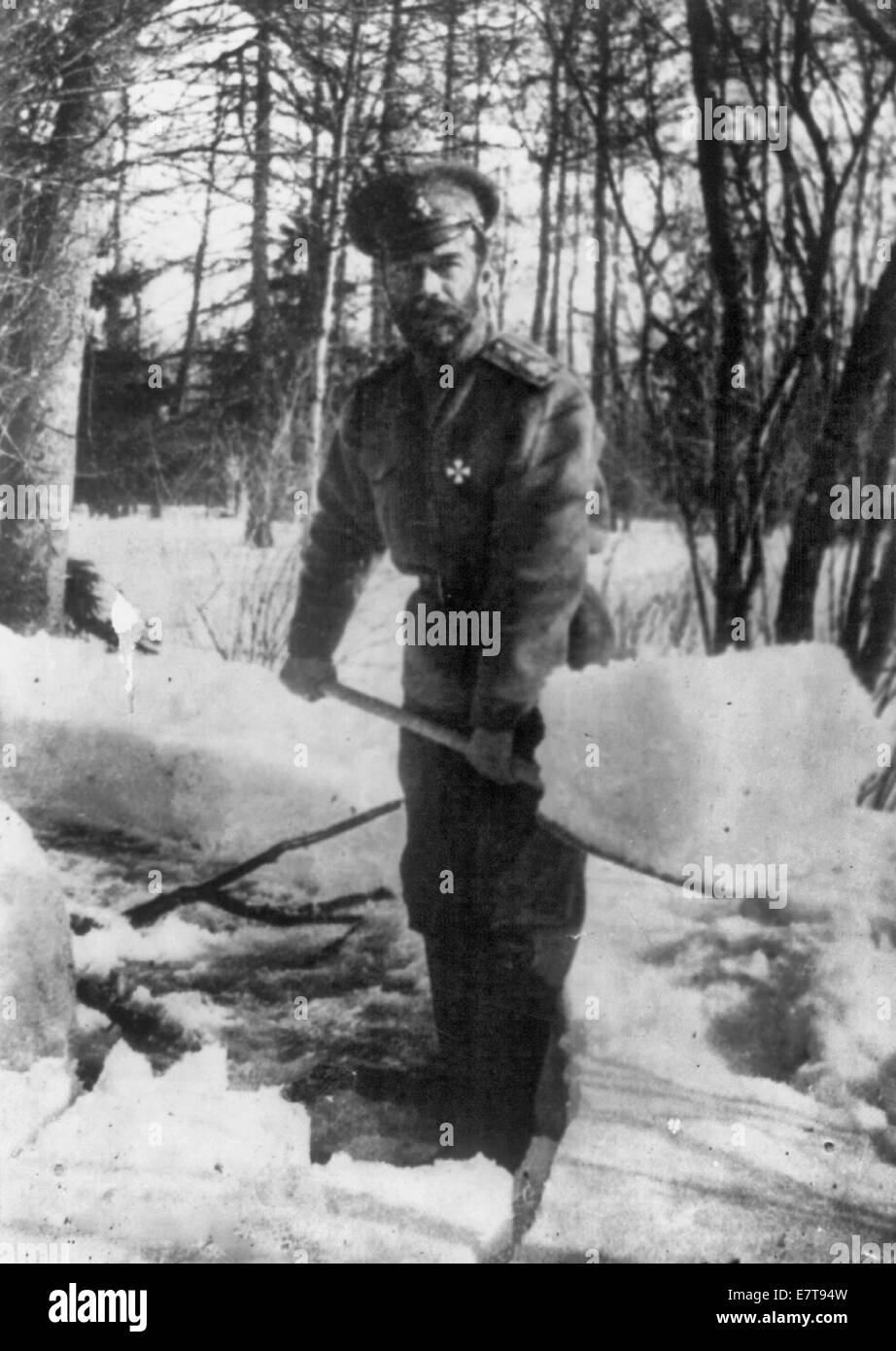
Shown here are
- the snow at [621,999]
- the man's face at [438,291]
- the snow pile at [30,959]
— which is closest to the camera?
the man's face at [438,291]

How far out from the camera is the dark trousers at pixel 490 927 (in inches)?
86.0

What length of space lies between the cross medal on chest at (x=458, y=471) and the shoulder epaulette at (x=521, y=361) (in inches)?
7.8

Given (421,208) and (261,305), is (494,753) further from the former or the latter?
(261,305)

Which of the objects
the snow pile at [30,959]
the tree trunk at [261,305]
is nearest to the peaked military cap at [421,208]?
the tree trunk at [261,305]

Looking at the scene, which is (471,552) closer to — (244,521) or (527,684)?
(527,684)

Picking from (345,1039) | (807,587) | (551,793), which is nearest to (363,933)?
(345,1039)

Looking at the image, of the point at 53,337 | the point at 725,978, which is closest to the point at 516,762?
the point at 725,978

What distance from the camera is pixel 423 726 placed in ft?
7.16

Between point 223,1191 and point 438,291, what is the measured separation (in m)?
1.91

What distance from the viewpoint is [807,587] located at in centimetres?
250

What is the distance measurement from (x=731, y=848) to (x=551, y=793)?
0.41 meters

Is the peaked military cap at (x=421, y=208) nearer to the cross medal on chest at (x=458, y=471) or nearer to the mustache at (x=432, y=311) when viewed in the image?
the mustache at (x=432, y=311)

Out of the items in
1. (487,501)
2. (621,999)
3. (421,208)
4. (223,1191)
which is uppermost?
(421,208)

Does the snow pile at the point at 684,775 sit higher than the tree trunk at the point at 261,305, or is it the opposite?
the tree trunk at the point at 261,305
